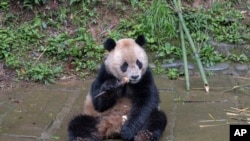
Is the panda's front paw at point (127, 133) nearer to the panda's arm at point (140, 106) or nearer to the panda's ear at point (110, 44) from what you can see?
the panda's arm at point (140, 106)

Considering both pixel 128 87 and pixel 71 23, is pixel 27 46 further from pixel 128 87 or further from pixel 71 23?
pixel 128 87

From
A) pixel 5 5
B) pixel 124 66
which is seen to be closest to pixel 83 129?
pixel 124 66

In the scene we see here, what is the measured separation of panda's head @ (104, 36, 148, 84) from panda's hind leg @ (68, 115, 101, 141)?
42 centimetres

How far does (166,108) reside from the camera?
16.8 ft

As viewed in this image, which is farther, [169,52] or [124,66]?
[169,52]

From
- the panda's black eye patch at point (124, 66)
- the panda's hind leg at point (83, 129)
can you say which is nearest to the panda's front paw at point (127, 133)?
the panda's hind leg at point (83, 129)

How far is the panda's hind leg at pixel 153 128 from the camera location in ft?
13.7

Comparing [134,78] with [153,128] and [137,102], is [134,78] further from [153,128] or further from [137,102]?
[153,128]

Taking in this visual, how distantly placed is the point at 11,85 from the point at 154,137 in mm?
2201

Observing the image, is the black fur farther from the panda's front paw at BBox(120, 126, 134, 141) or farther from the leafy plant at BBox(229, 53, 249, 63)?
the leafy plant at BBox(229, 53, 249, 63)

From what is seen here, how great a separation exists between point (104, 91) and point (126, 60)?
1.00 feet

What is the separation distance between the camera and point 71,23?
6723 mm

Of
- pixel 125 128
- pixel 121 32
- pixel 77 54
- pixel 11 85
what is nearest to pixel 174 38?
pixel 121 32

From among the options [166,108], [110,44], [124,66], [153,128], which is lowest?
[166,108]
